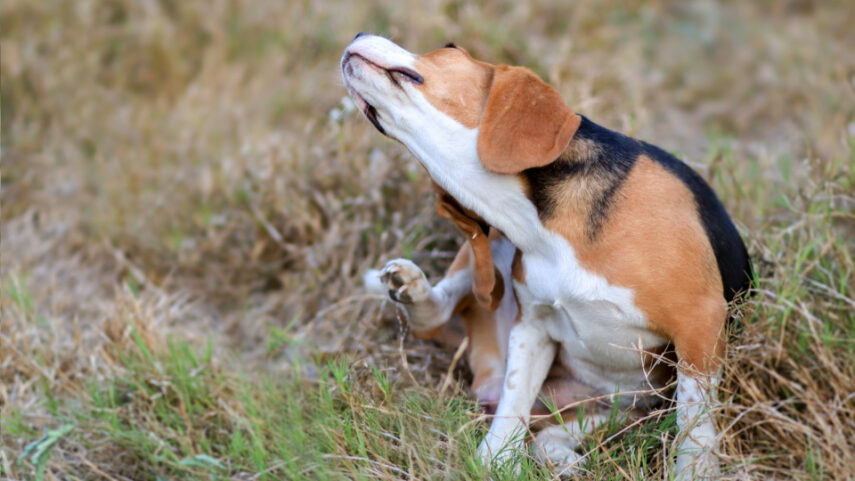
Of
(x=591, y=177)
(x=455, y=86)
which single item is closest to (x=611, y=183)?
(x=591, y=177)

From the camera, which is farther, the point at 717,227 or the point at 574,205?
the point at 717,227

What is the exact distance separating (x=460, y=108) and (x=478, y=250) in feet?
1.68

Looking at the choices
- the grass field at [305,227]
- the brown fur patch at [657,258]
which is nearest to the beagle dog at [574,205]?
the brown fur patch at [657,258]

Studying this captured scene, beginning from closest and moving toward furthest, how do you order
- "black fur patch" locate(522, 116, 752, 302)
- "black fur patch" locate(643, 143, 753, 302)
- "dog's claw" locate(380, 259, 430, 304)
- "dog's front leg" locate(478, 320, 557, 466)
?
"black fur patch" locate(522, 116, 752, 302), "black fur patch" locate(643, 143, 753, 302), "dog's front leg" locate(478, 320, 557, 466), "dog's claw" locate(380, 259, 430, 304)

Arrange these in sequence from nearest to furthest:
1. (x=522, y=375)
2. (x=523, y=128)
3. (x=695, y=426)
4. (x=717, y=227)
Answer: (x=523, y=128)
(x=695, y=426)
(x=717, y=227)
(x=522, y=375)

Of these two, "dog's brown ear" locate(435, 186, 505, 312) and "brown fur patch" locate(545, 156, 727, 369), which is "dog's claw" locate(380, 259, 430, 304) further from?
"brown fur patch" locate(545, 156, 727, 369)

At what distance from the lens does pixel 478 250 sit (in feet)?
8.84

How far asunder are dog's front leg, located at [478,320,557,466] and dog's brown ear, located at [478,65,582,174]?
62cm

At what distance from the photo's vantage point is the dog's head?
2.33 metres

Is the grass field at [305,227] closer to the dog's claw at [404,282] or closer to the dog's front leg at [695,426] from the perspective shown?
the dog's front leg at [695,426]

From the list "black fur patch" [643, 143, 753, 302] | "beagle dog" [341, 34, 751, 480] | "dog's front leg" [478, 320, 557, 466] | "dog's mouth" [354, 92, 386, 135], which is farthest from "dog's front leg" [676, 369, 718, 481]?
"dog's mouth" [354, 92, 386, 135]

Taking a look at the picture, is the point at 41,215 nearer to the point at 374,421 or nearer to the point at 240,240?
the point at 240,240

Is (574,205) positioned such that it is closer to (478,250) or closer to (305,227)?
(478,250)

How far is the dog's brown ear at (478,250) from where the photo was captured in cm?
261
